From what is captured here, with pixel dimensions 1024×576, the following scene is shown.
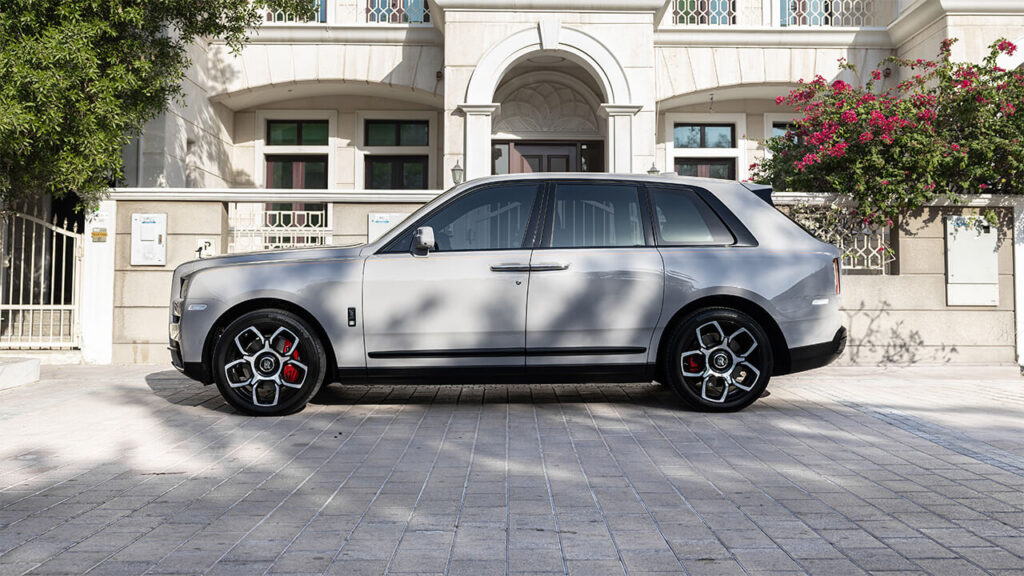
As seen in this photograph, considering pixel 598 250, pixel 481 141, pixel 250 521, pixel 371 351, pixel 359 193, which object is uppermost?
pixel 481 141

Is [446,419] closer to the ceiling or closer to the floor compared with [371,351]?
closer to the floor

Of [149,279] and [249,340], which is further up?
[149,279]

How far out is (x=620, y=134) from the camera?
13.0 metres

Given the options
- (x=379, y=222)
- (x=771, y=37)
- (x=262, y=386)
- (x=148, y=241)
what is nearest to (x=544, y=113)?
(x=771, y=37)

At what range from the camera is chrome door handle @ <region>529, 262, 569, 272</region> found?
5566mm

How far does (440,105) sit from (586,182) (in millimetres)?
11087

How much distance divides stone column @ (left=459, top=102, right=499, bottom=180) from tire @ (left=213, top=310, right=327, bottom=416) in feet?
24.9

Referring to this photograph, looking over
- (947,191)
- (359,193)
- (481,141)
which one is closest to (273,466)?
(359,193)

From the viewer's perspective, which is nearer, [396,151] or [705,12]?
[705,12]

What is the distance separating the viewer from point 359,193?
938 centimetres

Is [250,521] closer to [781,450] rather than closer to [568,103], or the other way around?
[781,450]

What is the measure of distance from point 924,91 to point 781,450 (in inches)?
308

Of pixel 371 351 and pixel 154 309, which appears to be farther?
pixel 154 309

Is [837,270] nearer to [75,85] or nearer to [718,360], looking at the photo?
[718,360]
